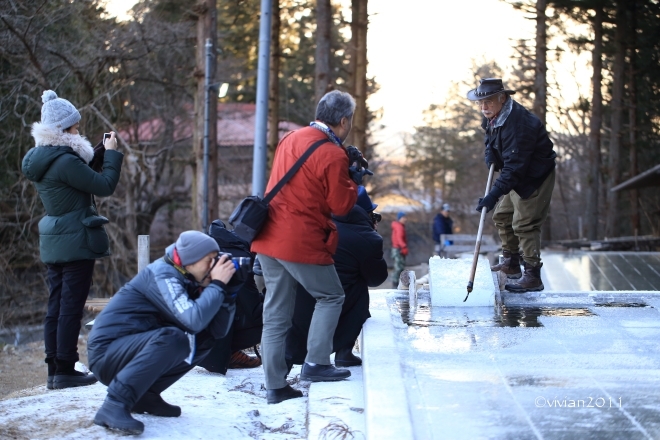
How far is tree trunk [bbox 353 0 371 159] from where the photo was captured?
19.0 meters

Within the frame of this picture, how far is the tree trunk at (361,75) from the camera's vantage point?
19.0 m

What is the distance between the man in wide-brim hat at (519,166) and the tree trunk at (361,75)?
12.1 meters

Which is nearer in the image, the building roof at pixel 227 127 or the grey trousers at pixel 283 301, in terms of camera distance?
the grey trousers at pixel 283 301

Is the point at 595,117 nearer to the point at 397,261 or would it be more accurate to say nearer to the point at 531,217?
the point at 397,261

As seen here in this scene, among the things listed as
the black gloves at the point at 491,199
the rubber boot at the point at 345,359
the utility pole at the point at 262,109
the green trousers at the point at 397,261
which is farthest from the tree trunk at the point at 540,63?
the rubber boot at the point at 345,359

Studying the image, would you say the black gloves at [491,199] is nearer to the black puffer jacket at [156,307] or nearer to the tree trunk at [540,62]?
the black puffer jacket at [156,307]

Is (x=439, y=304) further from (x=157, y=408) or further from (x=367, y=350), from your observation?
(x=157, y=408)

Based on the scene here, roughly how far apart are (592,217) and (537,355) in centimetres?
2042

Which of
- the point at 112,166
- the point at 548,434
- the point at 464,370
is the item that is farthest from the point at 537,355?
the point at 112,166

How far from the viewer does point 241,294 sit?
225 inches

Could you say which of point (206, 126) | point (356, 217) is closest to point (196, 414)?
point (356, 217)

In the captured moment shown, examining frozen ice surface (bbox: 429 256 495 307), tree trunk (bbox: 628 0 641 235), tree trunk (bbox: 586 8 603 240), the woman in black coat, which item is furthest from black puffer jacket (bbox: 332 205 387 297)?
tree trunk (bbox: 586 8 603 240)

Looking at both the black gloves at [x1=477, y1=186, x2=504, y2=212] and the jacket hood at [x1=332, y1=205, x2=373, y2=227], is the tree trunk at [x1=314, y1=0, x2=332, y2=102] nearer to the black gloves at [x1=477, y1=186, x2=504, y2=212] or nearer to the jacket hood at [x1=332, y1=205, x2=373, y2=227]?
the black gloves at [x1=477, y1=186, x2=504, y2=212]

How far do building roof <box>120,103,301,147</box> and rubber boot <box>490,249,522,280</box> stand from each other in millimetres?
19683
